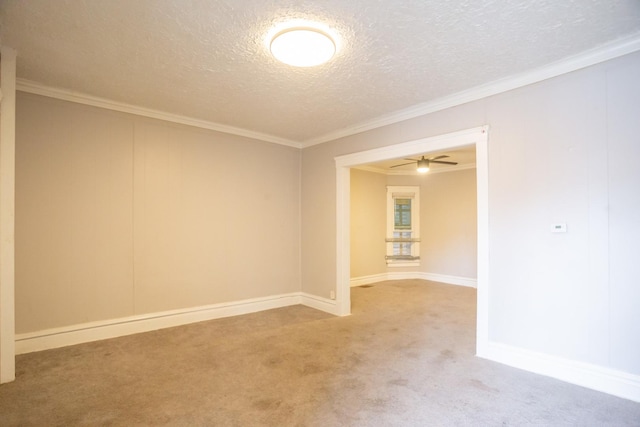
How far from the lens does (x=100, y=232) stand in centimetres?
379

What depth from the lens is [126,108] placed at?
3934 mm

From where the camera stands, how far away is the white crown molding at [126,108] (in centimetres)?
339

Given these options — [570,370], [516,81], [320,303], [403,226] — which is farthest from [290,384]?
[403,226]

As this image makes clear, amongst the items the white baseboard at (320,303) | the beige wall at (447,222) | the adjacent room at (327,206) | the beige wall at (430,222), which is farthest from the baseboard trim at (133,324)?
the beige wall at (447,222)

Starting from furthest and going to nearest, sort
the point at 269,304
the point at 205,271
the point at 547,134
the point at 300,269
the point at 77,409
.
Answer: the point at 300,269 < the point at 269,304 < the point at 205,271 < the point at 547,134 < the point at 77,409

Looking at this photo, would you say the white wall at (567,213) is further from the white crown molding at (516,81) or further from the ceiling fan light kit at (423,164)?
the ceiling fan light kit at (423,164)

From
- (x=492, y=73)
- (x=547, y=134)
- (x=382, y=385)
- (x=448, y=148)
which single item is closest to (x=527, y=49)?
(x=492, y=73)

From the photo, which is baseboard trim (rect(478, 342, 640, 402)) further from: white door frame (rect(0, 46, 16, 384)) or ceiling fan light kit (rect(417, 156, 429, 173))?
white door frame (rect(0, 46, 16, 384))

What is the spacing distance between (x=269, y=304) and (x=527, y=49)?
179 inches

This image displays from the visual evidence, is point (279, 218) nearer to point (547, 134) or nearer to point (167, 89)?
point (167, 89)

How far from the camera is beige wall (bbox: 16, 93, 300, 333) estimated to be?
11.3 ft

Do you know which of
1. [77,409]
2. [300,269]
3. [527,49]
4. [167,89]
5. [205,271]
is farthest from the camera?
[300,269]

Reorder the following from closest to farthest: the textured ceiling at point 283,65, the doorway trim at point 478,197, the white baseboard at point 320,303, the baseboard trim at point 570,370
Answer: the textured ceiling at point 283,65
the baseboard trim at point 570,370
the doorway trim at point 478,197
the white baseboard at point 320,303

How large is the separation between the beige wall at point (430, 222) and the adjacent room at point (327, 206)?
2419 millimetres
